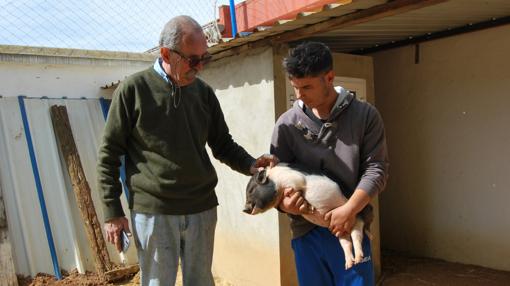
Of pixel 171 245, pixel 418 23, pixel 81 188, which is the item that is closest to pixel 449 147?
→ pixel 418 23

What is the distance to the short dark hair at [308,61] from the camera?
2.16m

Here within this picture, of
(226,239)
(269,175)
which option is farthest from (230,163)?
(226,239)

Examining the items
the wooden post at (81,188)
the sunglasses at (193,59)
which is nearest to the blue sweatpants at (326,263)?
the sunglasses at (193,59)

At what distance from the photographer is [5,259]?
5.54 metres

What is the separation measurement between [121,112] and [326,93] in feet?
3.64

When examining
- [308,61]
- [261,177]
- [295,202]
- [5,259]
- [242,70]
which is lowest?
[5,259]

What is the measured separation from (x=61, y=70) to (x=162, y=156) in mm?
4953

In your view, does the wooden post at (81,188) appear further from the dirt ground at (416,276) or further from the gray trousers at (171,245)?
the gray trousers at (171,245)

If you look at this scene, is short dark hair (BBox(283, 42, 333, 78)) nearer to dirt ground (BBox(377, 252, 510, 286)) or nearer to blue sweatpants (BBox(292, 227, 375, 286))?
blue sweatpants (BBox(292, 227, 375, 286))

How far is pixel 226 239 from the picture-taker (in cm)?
572

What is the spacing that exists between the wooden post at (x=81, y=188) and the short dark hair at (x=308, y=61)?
4763 millimetres

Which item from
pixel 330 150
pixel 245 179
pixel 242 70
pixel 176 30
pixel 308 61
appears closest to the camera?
pixel 308 61

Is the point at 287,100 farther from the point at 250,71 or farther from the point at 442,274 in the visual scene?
the point at 442,274

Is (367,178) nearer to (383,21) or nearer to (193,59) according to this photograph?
(193,59)
